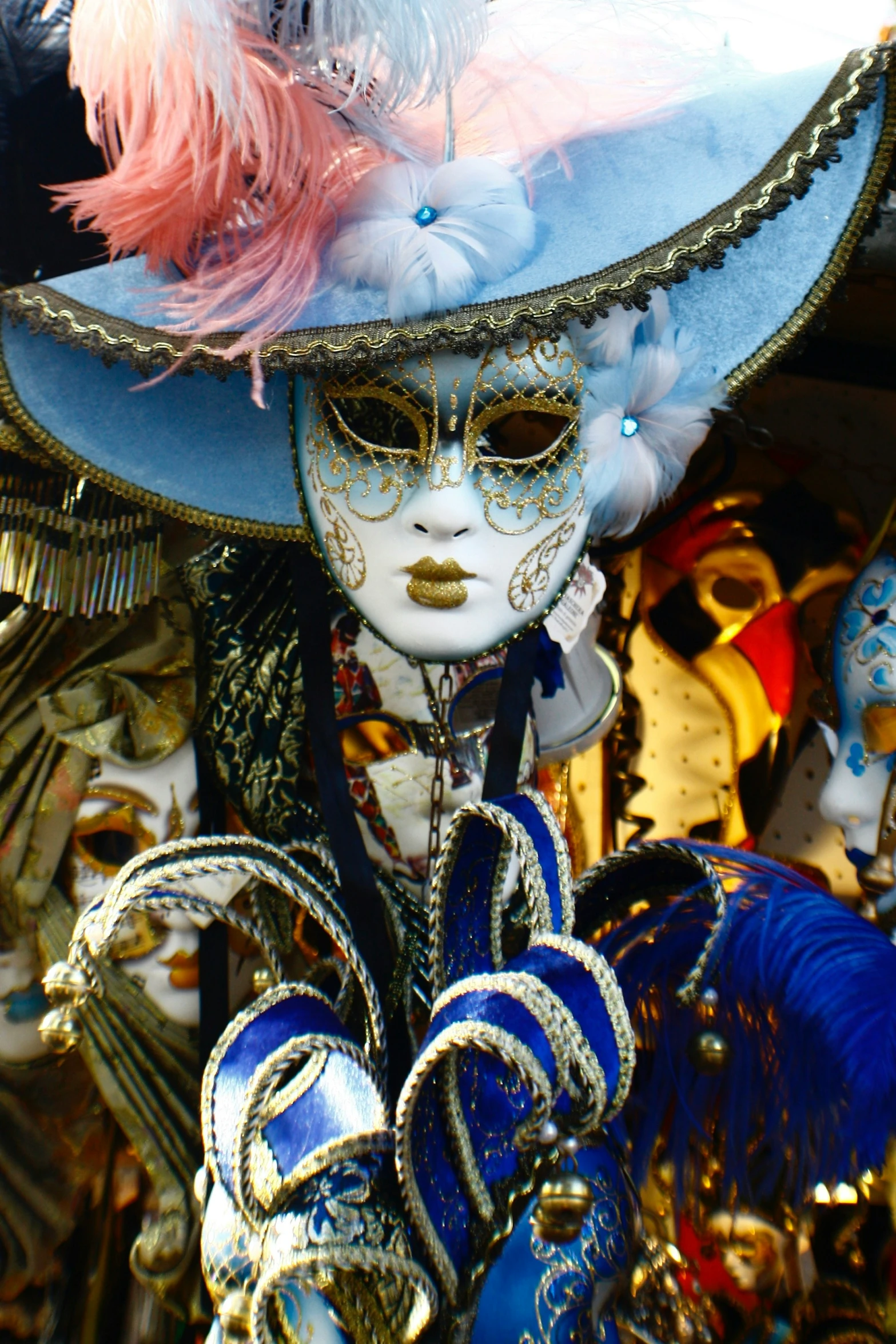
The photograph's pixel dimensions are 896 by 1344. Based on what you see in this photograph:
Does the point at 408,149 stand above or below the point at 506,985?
above

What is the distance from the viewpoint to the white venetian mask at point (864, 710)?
1.24 m

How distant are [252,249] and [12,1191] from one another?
104 cm

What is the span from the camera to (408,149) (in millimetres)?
1087

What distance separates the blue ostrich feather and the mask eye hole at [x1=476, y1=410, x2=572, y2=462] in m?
0.36

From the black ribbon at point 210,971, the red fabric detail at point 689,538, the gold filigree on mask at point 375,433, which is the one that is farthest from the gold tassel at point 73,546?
the red fabric detail at point 689,538

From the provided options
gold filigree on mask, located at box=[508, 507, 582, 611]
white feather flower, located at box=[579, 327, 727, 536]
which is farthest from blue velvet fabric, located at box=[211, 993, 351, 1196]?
white feather flower, located at box=[579, 327, 727, 536]

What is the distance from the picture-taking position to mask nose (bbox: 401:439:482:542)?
3.47 feet

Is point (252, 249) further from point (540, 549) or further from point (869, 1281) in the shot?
point (869, 1281)

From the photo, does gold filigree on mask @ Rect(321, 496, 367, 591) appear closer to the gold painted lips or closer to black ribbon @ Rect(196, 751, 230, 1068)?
the gold painted lips

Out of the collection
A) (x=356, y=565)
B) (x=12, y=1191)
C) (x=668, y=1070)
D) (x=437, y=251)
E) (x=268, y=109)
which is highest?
(x=268, y=109)

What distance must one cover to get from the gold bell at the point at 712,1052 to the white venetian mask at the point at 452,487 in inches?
14.9

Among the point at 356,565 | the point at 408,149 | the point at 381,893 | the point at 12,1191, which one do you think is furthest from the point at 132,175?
the point at 12,1191

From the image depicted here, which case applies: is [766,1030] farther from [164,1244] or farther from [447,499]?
[164,1244]

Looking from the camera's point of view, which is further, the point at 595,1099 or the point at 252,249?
the point at 252,249
